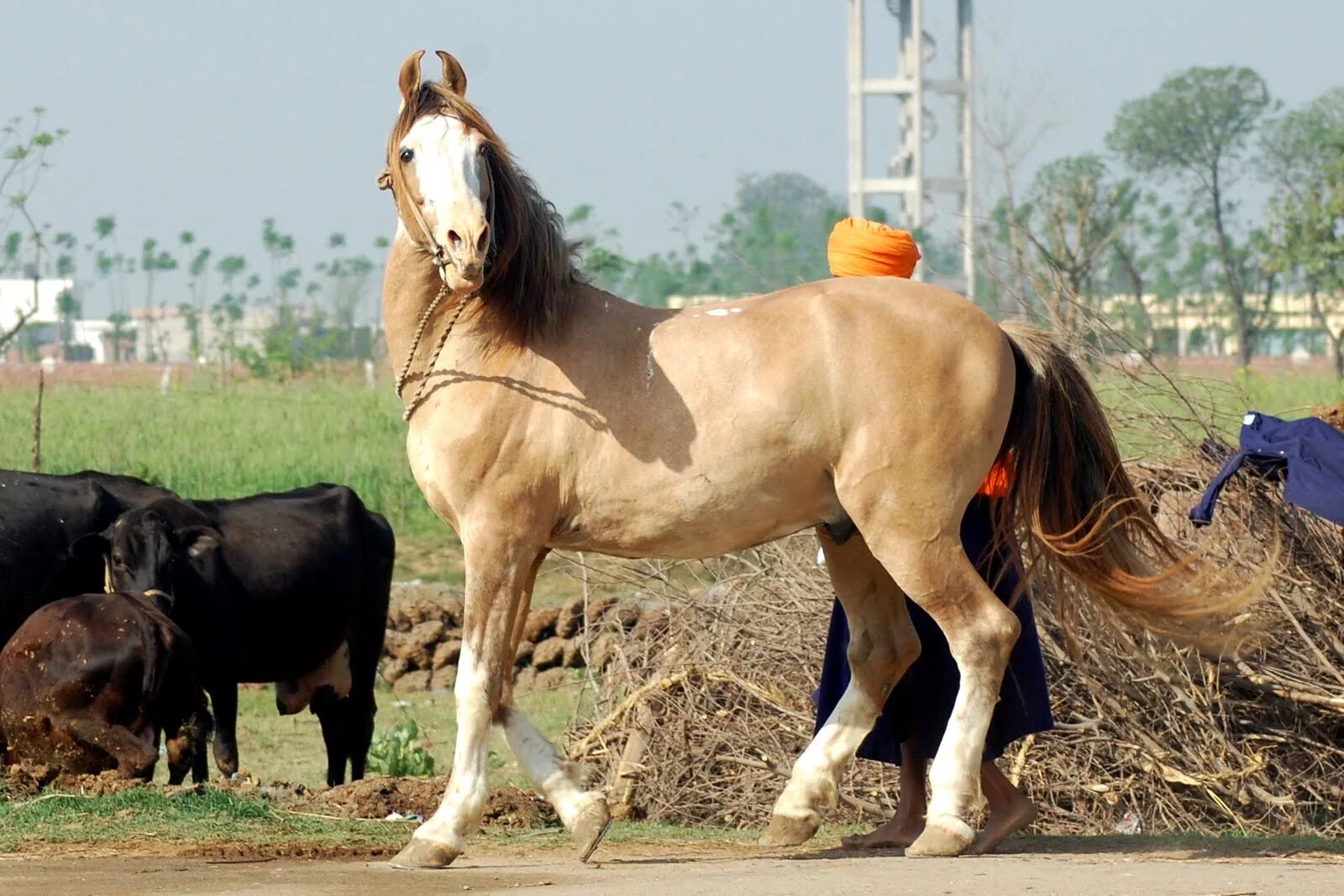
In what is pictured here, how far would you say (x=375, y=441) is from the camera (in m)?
20.2

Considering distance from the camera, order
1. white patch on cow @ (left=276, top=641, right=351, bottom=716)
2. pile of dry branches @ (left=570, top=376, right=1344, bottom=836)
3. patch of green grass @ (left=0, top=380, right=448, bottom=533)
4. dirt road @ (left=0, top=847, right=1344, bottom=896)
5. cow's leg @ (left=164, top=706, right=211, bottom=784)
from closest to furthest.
→ dirt road @ (left=0, top=847, right=1344, bottom=896) → pile of dry branches @ (left=570, top=376, right=1344, bottom=836) → cow's leg @ (left=164, top=706, right=211, bottom=784) → white patch on cow @ (left=276, top=641, right=351, bottom=716) → patch of green grass @ (left=0, top=380, right=448, bottom=533)

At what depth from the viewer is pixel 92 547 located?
→ 9.45 metres

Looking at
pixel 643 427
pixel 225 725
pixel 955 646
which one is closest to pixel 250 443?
pixel 225 725

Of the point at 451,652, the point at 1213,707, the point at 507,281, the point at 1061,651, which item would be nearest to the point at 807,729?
the point at 1061,651

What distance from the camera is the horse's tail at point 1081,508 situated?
5.85m

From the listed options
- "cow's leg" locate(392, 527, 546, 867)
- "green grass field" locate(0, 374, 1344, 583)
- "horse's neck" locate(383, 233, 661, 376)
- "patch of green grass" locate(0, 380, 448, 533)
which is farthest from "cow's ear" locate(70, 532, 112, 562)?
"patch of green grass" locate(0, 380, 448, 533)

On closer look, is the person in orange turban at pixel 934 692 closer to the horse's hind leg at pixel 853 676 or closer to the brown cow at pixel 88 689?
the horse's hind leg at pixel 853 676

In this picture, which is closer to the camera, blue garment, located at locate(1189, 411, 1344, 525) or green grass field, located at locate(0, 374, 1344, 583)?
blue garment, located at locate(1189, 411, 1344, 525)

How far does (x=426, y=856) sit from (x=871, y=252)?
259 cm

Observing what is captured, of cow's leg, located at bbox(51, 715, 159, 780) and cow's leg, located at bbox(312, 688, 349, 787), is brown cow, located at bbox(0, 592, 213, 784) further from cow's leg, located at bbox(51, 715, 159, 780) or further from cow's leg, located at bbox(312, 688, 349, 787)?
cow's leg, located at bbox(312, 688, 349, 787)

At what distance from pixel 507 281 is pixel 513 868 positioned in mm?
1780

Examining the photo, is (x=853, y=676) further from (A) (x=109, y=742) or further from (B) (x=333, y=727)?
(B) (x=333, y=727)

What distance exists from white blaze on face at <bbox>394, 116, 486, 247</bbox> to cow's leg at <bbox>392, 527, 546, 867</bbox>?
0.88 m

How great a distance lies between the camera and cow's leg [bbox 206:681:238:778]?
9.70 metres
